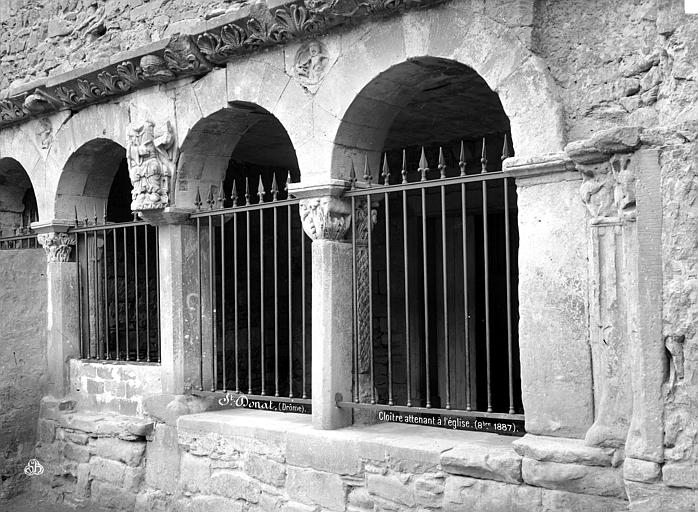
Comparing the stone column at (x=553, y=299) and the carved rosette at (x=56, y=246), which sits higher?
the carved rosette at (x=56, y=246)

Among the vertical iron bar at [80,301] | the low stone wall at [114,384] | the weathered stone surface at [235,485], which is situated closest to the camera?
the weathered stone surface at [235,485]

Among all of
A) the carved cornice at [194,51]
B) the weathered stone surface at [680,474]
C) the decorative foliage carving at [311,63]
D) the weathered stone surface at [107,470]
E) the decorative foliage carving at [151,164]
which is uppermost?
the carved cornice at [194,51]

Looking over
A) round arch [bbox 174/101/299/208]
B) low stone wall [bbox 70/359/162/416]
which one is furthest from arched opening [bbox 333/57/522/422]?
low stone wall [bbox 70/359/162/416]

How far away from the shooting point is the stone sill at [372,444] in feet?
13.9

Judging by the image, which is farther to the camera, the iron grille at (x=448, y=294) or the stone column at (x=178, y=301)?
the iron grille at (x=448, y=294)

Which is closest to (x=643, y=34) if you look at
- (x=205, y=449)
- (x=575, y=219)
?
(x=575, y=219)

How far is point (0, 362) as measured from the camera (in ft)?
22.1

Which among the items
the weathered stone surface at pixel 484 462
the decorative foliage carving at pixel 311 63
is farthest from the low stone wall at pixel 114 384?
the weathered stone surface at pixel 484 462

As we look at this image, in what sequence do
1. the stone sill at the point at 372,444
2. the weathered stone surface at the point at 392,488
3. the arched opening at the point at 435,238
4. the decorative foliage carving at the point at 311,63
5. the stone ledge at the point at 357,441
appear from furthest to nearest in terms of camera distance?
the arched opening at the point at 435,238 → the decorative foliage carving at the point at 311,63 → the weathered stone surface at the point at 392,488 → the stone ledge at the point at 357,441 → the stone sill at the point at 372,444

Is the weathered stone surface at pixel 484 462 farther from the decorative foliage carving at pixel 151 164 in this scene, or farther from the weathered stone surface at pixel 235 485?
the decorative foliage carving at pixel 151 164

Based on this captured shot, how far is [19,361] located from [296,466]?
3044mm

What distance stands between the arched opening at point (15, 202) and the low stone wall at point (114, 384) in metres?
2.07

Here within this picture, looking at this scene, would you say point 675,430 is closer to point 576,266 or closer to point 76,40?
point 576,266

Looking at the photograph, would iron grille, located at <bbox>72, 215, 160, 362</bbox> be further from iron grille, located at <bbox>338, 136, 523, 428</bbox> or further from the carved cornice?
iron grille, located at <bbox>338, 136, 523, 428</bbox>
